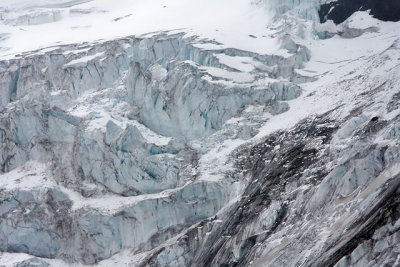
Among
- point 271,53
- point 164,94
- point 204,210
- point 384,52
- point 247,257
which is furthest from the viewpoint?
point 271,53

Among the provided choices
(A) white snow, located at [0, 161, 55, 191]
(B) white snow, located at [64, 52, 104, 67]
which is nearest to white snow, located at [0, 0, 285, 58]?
(B) white snow, located at [64, 52, 104, 67]

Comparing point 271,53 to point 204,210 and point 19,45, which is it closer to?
point 204,210

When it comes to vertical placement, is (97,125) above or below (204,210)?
above

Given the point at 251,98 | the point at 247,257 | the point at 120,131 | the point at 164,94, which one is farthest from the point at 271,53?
the point at 247,257

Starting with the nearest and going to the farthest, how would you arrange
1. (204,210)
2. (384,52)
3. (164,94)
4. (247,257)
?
1. (247,257)
2. (204,210)
3. (384,52)
4. (164,94)

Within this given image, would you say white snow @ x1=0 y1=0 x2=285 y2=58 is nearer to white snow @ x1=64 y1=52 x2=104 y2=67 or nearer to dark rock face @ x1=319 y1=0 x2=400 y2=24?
white snow @ x1=64 y1=52 x2=104 y2=67

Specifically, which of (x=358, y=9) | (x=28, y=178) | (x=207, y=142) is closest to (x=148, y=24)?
(x=358, y=9)
